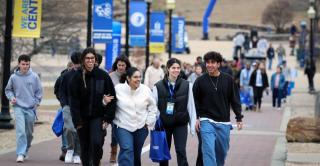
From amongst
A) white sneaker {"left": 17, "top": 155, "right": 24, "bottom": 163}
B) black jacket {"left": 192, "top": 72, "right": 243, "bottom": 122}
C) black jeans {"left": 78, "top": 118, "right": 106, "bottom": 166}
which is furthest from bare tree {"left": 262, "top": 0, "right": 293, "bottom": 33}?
black jeans {"left": 78, "top": 118, "right": 106, "bottom": 166}

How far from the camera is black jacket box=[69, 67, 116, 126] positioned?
36.4 ft

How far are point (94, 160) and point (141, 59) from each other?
40.6 metres

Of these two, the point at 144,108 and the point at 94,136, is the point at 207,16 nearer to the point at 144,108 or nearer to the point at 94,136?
the point at 144,108

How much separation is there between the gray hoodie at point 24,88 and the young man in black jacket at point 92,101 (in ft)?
11.7

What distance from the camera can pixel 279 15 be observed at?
97000mm

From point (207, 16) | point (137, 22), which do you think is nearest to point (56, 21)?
point (137, 22)

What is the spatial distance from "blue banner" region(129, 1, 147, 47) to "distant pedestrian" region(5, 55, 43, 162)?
59.4ft

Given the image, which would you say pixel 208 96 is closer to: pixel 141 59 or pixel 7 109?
pixel 7 109

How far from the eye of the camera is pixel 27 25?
64.9 ft

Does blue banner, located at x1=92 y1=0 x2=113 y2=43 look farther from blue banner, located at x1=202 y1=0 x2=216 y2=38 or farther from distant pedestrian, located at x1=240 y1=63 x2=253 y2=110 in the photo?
blue banner, located at x1=202 y1=0 x2=216 y2=38

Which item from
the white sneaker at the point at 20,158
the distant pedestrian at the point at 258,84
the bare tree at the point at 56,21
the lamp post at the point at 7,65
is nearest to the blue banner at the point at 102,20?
the bare tree at the point at 56,21

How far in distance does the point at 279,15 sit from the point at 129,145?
87.4 m

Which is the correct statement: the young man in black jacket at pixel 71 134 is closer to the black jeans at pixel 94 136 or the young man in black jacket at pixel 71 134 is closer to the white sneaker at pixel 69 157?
the white sneaker at pixel 69 157

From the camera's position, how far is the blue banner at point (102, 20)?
2494cm
